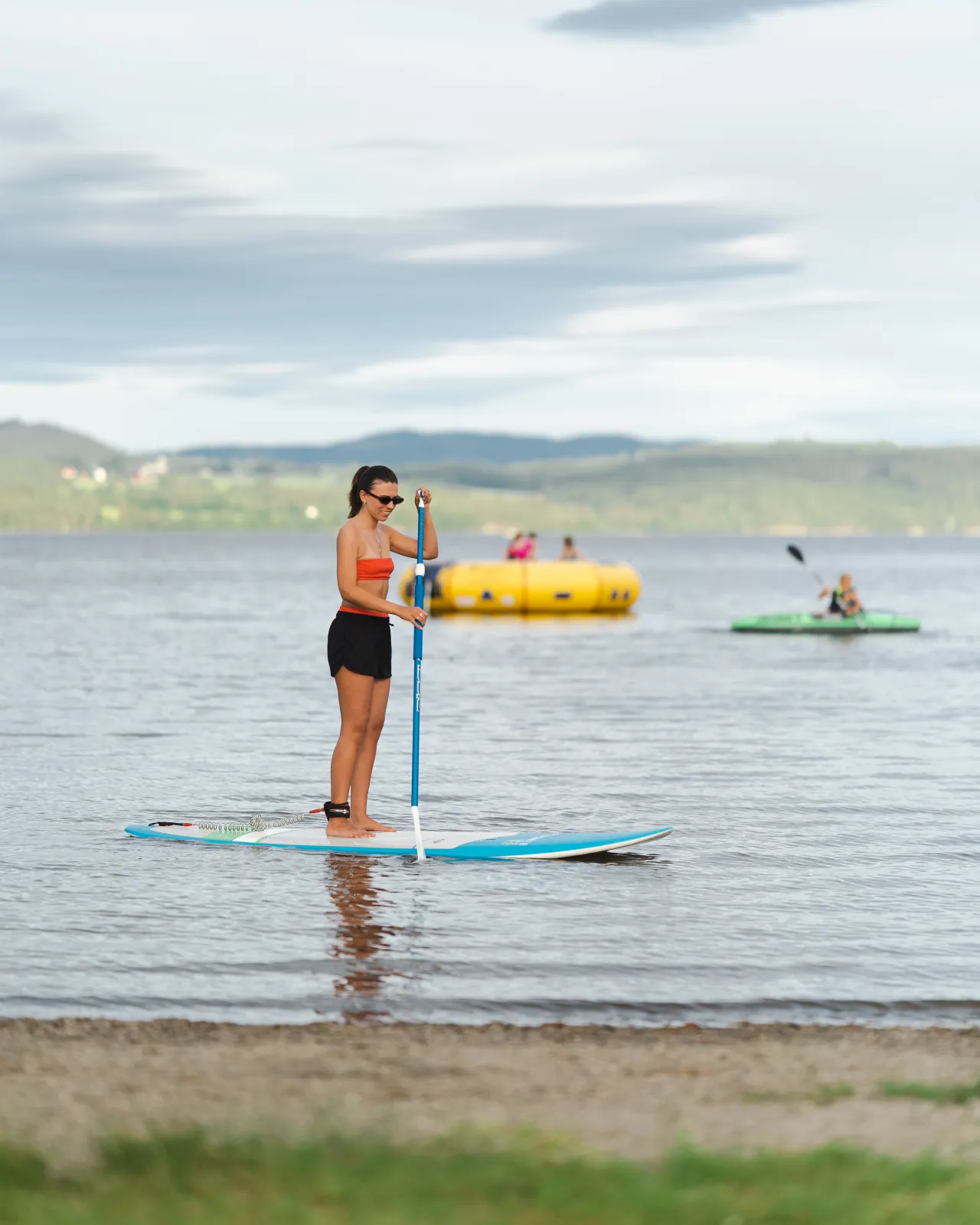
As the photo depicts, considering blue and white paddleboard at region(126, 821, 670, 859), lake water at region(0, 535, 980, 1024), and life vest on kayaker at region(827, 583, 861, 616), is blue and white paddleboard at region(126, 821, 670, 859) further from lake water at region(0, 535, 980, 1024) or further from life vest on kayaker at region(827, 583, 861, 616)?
life vest on kayaker at region(827, 583, 861, 616)

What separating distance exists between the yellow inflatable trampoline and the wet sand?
40.7 m

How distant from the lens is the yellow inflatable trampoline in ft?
164

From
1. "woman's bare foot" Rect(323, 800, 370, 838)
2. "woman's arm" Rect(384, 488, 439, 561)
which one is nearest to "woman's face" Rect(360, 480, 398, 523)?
"woman's arm" Rect(384, 488, 439, 561)

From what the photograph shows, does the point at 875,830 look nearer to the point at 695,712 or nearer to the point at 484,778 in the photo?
the point at 484,778

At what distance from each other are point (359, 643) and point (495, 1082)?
5.32 m

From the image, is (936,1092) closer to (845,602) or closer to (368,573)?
(368,573)

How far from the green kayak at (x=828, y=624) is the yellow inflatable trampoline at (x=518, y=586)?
599 centimetres

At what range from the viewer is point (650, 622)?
54.9 m

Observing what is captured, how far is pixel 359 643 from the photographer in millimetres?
11906

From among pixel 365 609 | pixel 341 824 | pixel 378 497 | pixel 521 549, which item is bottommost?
pixel 341 824

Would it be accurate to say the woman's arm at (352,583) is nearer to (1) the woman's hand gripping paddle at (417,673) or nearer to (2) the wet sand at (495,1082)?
(1) the woman's hand gripping paddle at (417,673)

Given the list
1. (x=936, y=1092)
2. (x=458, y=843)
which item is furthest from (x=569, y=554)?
(x=936, y=1092)

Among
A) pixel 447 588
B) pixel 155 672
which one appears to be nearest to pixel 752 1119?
pixel 155 672

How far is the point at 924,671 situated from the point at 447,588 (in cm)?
1854
